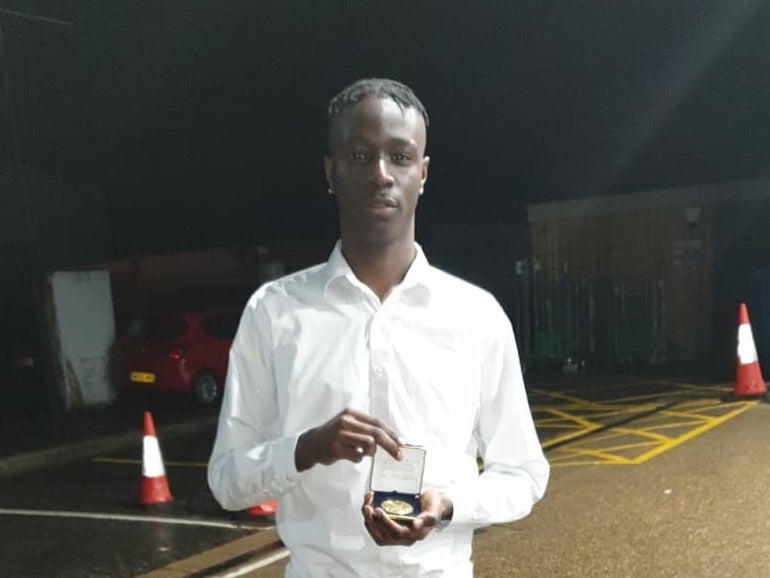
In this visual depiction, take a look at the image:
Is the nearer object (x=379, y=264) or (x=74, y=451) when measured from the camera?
(x=379, y=264)

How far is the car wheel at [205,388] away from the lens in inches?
460

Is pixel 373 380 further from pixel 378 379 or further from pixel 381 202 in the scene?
pixel 381 202

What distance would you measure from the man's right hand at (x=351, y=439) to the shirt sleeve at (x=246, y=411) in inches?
6.6

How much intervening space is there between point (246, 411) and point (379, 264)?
1.33 feet

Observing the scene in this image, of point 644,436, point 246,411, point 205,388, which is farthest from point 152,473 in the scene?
point 246,411

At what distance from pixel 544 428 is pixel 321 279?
7415 mm

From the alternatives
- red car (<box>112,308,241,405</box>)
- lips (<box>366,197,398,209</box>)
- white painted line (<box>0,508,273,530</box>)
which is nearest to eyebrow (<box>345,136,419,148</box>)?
lips (<box>366,197,398,209</box>)

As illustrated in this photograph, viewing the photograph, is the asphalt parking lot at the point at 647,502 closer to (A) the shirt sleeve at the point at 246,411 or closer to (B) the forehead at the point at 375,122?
(A) the shirt sleeve at the point at 246,411

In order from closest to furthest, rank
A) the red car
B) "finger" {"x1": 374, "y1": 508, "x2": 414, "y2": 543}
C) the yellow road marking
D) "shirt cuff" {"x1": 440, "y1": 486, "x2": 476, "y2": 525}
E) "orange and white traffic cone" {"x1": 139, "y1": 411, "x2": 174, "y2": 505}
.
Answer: "finger" {"x1": 374, "y1": 508, "x2": 414, "y2": 543} → "shirt cuff" {"x1": 440, "y1": 486, "x2": 476, "y2": 525} → "orange and white traffic cone" {"x1": 139, "y1": 411, "x2": 174, "y2": 505} → the yellow road marking → the red car

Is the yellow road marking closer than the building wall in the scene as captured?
Yes

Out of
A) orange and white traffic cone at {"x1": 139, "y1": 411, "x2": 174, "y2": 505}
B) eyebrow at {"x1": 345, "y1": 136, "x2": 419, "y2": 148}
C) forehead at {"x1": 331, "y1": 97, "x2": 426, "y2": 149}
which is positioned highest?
forehead at {"x1": 331, "y1": 97, "x2": 426, "y2": 149}

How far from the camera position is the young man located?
1.68m

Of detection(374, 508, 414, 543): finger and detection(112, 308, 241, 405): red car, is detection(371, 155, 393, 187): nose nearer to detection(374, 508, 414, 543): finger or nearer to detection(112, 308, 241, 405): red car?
detection(374, 508, 414, 543): finger

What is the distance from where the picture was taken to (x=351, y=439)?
1.51 m
